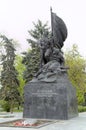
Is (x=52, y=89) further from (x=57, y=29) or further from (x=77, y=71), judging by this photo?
(x=77, y=71)

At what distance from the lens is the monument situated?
1230 centimetres

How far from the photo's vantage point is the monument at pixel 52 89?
40.3ft

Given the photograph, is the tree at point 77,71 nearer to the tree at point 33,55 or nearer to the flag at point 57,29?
the tree at point 33,55

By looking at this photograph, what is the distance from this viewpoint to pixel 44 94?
12.6 metres

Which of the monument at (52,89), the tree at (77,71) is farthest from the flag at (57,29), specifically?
the tree at (77,71)

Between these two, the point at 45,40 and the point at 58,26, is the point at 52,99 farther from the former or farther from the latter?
the point at 58,26

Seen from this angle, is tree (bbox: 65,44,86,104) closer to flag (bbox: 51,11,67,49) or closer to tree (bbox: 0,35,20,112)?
tree (bbox: 0,35,20,112)

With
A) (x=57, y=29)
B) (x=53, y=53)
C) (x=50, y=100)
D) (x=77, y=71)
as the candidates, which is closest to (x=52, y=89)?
(x=50, y=100)

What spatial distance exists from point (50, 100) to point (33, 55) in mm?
14673

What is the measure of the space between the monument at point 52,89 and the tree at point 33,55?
1153 cm

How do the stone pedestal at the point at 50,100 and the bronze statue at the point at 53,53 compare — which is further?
the bronze statue at the point at 53,53

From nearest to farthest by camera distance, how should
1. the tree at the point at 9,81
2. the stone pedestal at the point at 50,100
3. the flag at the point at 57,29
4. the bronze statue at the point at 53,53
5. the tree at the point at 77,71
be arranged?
the stone pedestal at the point at 50,100, the bronze statue at the point at 53,53, the flag at the point at 57,29, the tree at the point at 9,81, the tree at the point at 77,71

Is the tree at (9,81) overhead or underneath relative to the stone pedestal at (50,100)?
overhead

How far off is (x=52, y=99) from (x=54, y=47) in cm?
297
